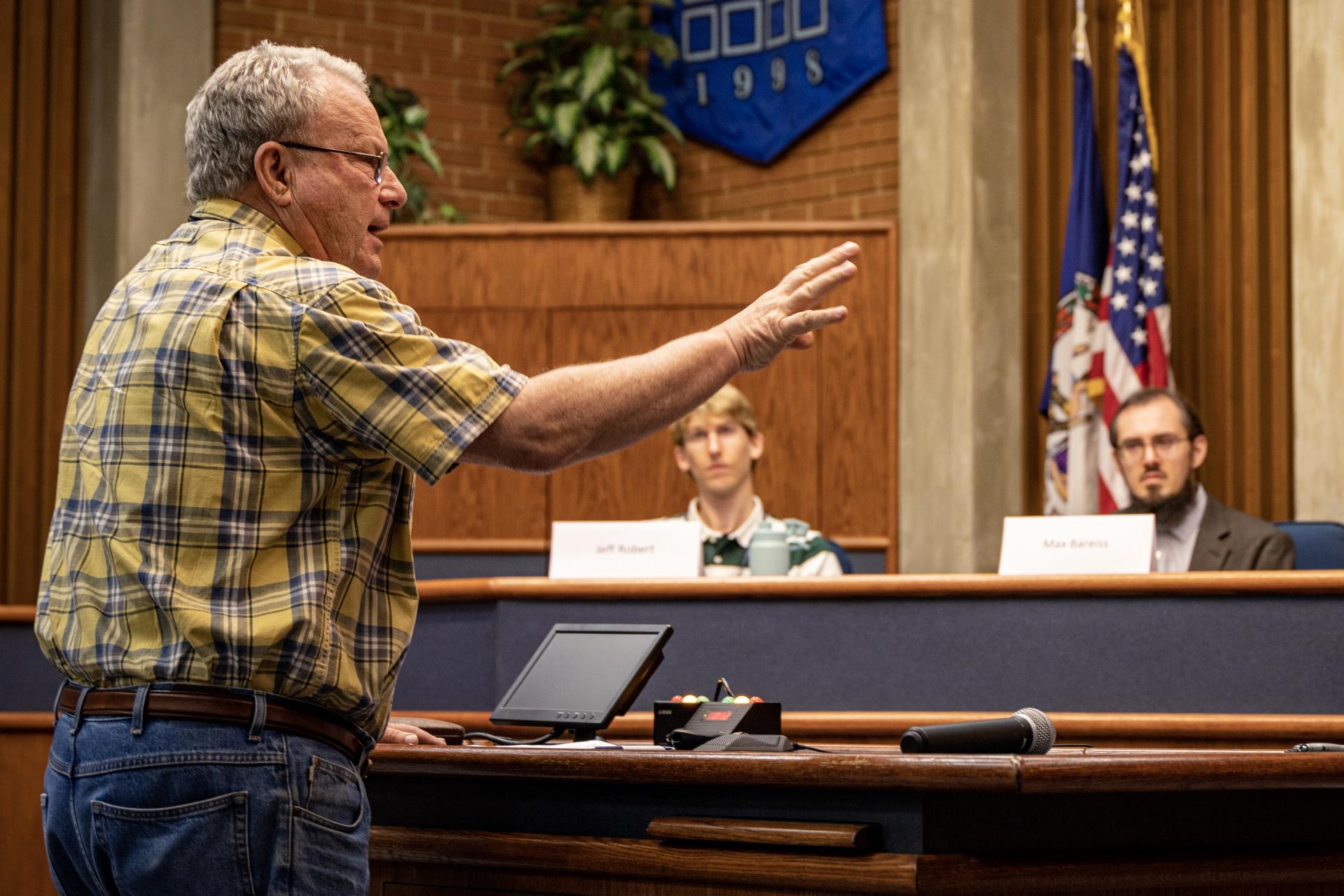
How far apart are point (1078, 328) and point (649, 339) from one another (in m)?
1.57

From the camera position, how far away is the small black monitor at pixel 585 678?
88.9 inches

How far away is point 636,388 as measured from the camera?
1.67 m

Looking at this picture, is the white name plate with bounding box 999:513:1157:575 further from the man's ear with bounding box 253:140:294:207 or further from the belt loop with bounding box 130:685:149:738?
the belt loop with bounding box 130:685:149:738

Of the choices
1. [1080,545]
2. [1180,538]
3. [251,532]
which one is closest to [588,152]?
[1180,538]

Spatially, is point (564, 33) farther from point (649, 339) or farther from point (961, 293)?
point (961, 293)

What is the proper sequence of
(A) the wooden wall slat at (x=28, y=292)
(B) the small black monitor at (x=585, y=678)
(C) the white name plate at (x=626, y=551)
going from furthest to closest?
(A) the wooden wall slat at (x=28, y=292), (C) the white name plate at (x=626, y=551), (B) the small black monitor at (x=585, y=678)

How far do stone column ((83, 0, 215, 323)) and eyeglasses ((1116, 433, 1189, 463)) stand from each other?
3.71 m

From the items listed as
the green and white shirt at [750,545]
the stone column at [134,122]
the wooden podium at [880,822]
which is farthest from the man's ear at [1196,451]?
the stone column at [134,122]

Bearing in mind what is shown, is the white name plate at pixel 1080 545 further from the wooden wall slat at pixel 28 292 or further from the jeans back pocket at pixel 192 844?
the wooden wall slat at pixel 28 292

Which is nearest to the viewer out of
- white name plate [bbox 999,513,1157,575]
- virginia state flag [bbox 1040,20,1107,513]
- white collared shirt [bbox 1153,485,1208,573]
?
white name plate [bbox 999,513,1157,575]

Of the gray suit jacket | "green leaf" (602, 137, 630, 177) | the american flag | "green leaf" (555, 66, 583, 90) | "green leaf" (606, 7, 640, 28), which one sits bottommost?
the gray suit jacket

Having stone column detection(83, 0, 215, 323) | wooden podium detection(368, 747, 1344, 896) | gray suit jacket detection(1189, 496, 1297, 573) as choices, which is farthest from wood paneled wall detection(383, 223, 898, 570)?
wooden podium detection(368, 747, 1344, 896)

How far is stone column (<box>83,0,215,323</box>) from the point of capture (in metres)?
6.19

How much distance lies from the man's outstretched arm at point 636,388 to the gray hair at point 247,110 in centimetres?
40
